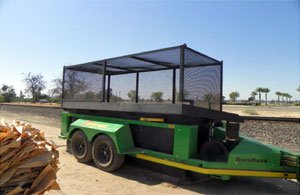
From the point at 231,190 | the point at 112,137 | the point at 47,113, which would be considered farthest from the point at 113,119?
the point at 47,113

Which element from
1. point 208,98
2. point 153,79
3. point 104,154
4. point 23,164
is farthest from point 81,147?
point 23,164

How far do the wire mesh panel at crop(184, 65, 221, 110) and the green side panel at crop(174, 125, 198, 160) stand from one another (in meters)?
0.69

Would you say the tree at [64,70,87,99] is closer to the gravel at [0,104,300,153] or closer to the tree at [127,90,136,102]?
the tree at [127,90,136,102]

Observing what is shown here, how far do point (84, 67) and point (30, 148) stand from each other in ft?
17.3

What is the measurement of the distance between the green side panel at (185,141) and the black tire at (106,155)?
1.54 metres

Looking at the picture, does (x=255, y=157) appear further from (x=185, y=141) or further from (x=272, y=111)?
(x=272, y=111)

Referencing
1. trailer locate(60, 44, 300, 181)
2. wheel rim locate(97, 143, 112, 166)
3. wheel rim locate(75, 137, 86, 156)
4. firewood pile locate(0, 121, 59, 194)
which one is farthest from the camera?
wheel rim locate(75, 137, 86, 156)

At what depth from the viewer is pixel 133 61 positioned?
744 centimetres

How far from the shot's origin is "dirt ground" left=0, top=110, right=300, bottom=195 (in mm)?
5445

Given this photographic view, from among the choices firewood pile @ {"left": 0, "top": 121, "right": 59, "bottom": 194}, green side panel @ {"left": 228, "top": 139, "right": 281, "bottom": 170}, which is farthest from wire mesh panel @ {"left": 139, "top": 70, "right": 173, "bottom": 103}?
firewood pile @ {"left": 0, "top": 121, "right": 59, "bottom": 194}

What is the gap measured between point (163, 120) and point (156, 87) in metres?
1.87

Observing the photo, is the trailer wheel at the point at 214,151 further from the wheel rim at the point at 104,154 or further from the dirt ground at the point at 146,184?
the wheel rim at the point at 104,154

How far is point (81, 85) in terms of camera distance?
8.95 m

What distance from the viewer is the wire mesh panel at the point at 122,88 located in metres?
8.58
